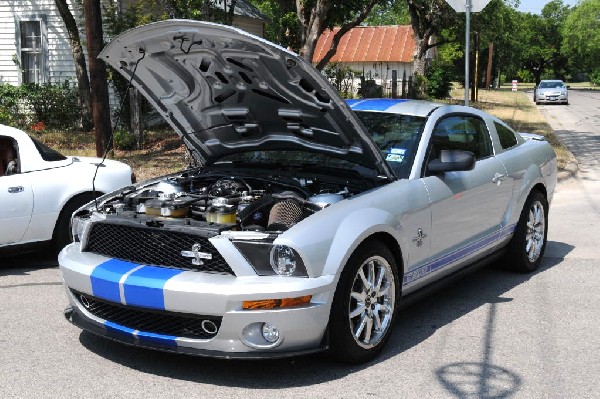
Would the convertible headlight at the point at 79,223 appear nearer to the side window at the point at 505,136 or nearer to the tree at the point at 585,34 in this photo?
the side window at the point at 505,136

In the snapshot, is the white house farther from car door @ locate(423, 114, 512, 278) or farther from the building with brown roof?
the building with brown roof

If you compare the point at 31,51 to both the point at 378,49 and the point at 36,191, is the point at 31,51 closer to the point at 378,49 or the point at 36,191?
the point at 36,191

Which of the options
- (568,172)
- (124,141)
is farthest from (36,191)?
(568,172)

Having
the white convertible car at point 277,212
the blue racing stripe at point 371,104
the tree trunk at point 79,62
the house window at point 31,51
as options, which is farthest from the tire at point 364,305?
the house window at point 31,51

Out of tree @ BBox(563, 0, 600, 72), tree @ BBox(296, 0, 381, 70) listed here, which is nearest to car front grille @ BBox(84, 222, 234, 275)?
tree @ BBox(296, 0, 381, 70)

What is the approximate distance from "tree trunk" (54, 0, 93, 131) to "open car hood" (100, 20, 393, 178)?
13.1 meters

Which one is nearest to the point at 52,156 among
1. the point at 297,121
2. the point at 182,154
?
the point at 297,121

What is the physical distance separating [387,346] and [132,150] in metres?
11.4

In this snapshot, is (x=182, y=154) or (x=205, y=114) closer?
(x=205, y=114)

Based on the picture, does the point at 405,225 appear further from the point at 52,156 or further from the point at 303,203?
the point at 52,156

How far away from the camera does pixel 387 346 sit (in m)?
5.09

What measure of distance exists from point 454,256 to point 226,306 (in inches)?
87.4

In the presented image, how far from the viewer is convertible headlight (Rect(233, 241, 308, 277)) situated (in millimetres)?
4254

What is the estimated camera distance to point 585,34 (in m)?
110
